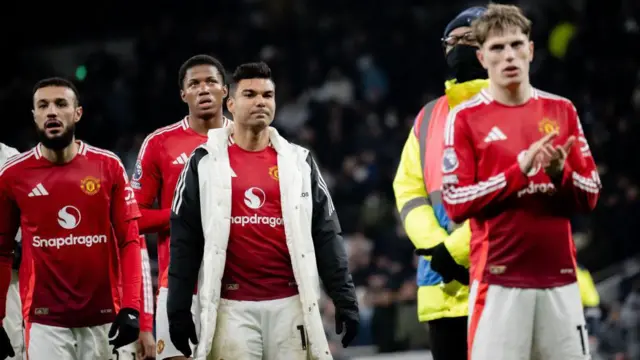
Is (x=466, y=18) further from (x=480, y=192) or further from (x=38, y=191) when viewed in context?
(x=38, y=191)

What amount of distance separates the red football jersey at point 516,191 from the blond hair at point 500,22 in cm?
32

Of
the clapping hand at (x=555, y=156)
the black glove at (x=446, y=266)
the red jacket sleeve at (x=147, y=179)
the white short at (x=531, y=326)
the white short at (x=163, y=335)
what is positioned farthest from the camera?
the red jacket sleeve at (x=147, y=179)

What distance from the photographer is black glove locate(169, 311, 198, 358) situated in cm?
671

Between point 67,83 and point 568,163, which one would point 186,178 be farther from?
point 568,163

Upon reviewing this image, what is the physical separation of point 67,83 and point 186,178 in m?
1.20

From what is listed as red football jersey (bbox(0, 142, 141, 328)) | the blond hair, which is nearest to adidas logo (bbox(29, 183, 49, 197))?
red football jersey (bbox(0, 142, 141, 328))

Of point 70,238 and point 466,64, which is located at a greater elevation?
point 466,64

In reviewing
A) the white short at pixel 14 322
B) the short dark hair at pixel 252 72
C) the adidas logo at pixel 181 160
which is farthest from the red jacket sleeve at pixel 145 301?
the short dark hair at pixel 252 72

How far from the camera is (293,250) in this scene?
6793 mm

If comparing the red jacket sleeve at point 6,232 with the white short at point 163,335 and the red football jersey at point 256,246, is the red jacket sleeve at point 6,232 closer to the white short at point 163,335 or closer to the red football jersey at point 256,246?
the white short at point 163,335

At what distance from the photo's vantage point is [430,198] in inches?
266

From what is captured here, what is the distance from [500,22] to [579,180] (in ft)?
2.69

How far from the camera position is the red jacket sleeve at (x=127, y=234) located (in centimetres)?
734

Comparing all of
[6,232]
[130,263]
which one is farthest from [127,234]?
[6,232]
